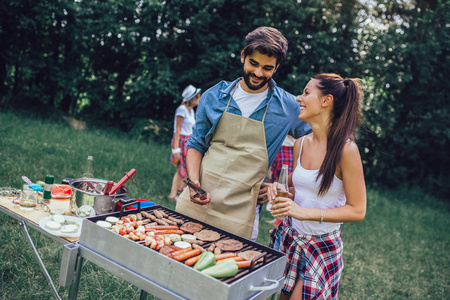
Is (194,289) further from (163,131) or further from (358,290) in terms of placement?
(163,131)

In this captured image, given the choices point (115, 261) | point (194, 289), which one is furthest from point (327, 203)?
point (115, 261)

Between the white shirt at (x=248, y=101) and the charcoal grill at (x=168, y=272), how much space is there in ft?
3.06

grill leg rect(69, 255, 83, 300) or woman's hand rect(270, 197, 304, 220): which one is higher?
woman's hand rect(270, 197, 304, 220)

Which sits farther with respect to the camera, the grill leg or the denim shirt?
the denim shirt

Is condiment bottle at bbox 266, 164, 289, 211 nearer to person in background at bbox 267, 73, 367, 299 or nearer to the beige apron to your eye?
person in background at bbox 267, 73, 367, 299

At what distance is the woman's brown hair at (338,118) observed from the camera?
2.05m

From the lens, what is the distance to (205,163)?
8.04ft

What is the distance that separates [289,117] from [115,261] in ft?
4.60

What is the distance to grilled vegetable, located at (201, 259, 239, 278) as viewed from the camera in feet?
4.91

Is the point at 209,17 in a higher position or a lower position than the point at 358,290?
higher

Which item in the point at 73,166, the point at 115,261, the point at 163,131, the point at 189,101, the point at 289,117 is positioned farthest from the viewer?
the point at 163,131

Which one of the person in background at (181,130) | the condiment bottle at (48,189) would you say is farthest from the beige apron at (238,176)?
the person in background at (181,130)

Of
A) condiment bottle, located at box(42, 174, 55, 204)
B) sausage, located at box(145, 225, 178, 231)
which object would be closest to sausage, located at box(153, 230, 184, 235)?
sausage, located at box(145, 225, 178, 231)

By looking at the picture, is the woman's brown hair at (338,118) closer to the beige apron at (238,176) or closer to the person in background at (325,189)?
the person in background at (325,189)
